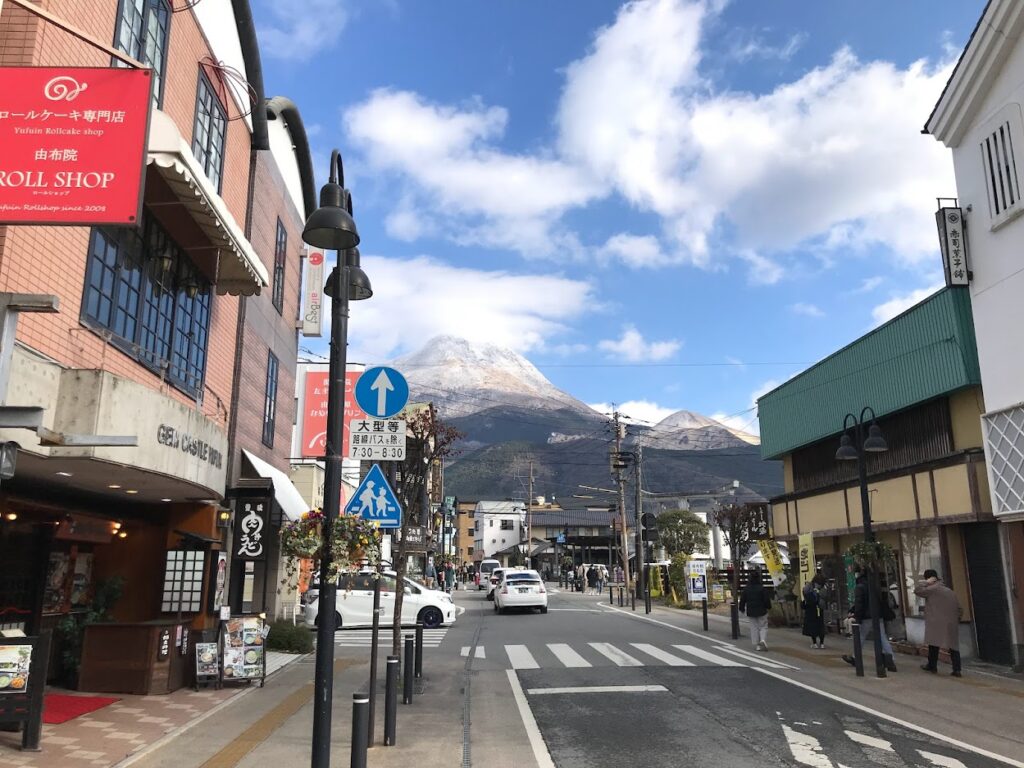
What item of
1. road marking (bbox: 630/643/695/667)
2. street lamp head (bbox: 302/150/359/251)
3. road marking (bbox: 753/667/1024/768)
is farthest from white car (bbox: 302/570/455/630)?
street lamp head (bbox: 302/150/359/251)

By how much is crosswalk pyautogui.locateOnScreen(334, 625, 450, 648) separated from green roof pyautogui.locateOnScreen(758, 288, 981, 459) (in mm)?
12159

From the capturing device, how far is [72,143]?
5898 mm

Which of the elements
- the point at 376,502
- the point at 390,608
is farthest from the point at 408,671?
the point at 390,608

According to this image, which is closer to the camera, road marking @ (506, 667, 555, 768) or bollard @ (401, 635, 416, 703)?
road marking @ (506, 667, 555, 768)

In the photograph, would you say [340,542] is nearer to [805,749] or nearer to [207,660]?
[805,749]

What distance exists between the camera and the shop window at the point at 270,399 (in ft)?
61.3

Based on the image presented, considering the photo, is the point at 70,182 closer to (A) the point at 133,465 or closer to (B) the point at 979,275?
(A) the point at 133,465

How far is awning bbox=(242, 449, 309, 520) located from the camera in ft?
52.8

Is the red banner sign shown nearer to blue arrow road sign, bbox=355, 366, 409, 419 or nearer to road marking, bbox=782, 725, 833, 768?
blue arrow road sign, bbox=355, 366, 409, 419

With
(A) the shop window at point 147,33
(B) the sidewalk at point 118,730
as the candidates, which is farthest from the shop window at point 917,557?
(A) the shop window at point 147,33

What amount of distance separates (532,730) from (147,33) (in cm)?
1086

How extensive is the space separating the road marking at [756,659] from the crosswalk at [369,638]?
677 centimetres

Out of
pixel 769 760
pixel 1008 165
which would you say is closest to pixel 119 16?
pixel 769 760

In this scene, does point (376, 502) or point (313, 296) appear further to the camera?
point (313, 296)
